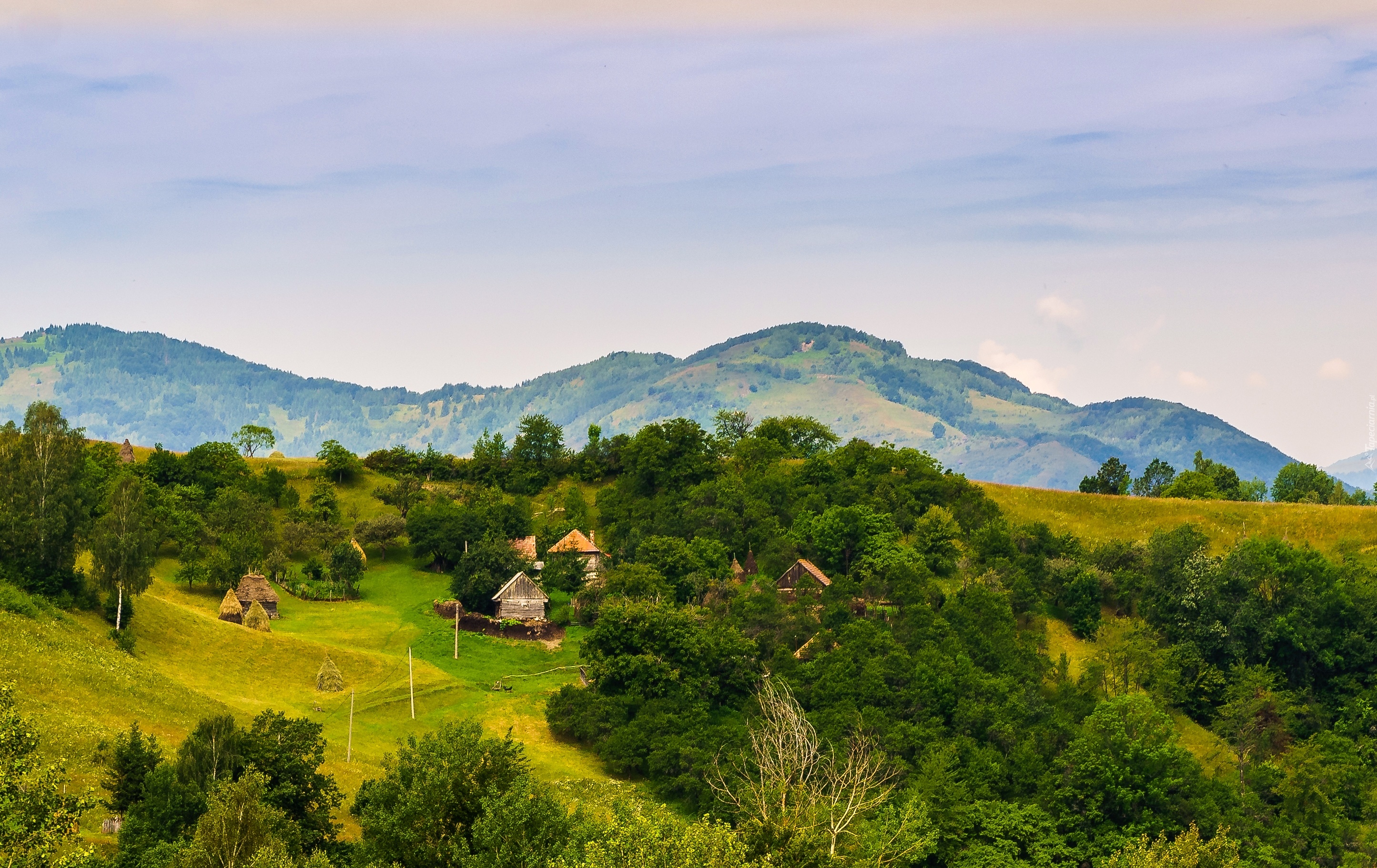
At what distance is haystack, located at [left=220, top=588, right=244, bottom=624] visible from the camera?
8144 cm

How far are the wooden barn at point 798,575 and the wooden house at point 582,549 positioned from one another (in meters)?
15.1

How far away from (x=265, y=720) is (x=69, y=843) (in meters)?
9.14

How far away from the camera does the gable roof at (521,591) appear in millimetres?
89438

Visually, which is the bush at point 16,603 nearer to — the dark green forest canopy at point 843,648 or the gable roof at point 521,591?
the dark green forest canopy at point 843,648

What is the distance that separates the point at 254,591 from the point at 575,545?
83.7ft

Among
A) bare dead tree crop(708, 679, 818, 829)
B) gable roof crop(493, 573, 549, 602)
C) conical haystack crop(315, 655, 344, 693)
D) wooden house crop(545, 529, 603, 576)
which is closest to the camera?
bare dead tree crop(708, 679, 818, 829)

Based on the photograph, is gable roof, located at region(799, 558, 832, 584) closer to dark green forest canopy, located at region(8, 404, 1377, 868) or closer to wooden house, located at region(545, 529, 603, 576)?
dark green forest canopy, located at region(8, 404, 1377, 868)

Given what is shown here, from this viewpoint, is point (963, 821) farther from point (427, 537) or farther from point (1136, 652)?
point (427, 537)

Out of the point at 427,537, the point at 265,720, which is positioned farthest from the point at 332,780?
the point at 427,537

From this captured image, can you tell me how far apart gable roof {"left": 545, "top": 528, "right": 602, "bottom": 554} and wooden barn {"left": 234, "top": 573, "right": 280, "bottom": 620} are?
21741mm

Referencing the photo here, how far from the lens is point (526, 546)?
99.2 meters

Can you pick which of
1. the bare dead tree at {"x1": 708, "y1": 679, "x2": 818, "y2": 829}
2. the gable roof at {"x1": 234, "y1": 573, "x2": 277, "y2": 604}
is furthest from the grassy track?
the bare dead tree at {"x1": 708, "y1": 679, "x2": 818, "y2": 829}

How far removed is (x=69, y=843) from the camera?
41031mm

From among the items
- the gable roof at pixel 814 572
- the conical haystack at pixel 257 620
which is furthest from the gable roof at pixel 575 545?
the conical haystack at pixel 257 620
